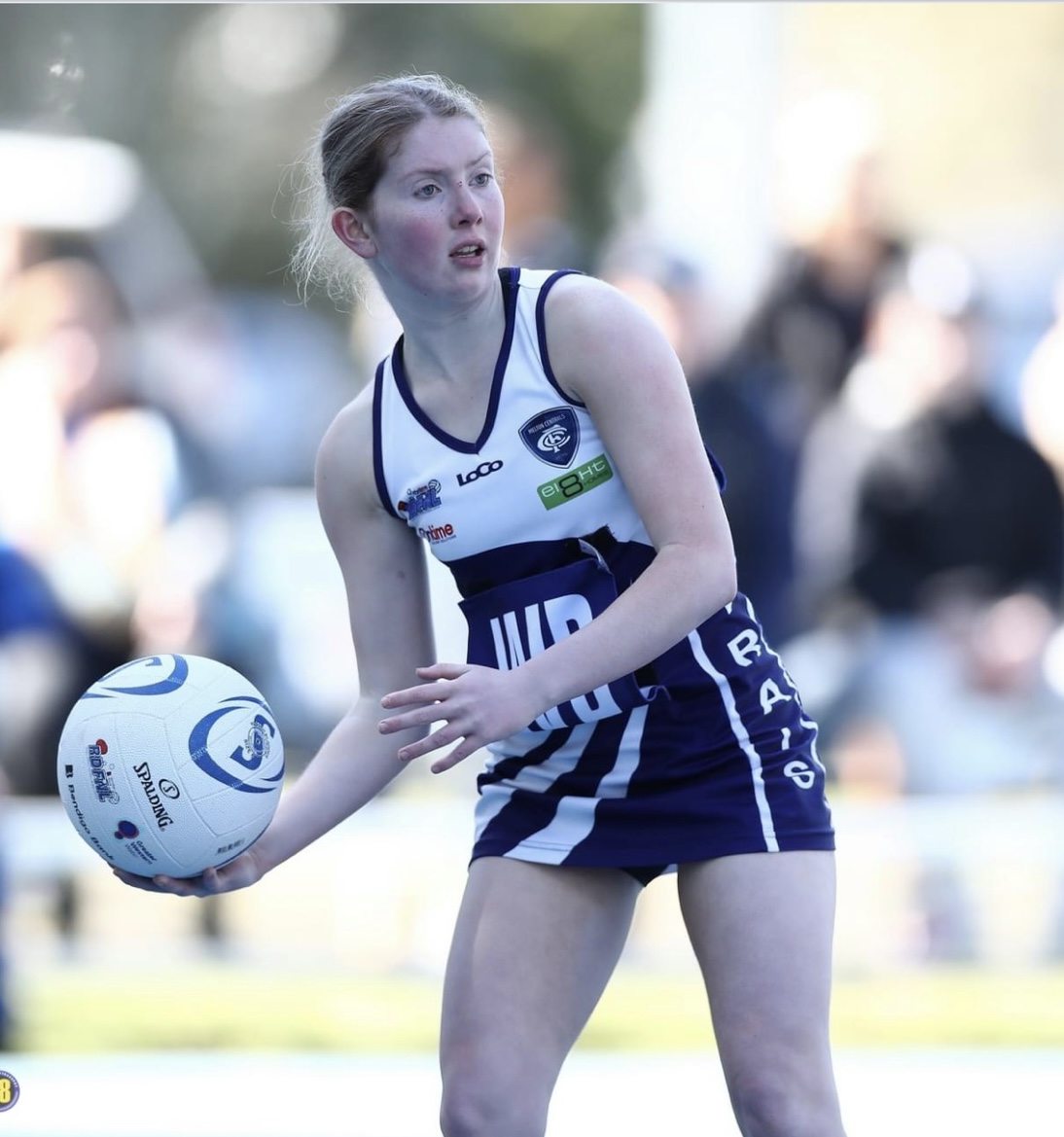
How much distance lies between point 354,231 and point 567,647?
0.78 meters

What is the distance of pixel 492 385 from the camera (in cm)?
276

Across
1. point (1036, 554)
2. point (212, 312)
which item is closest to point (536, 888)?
point (1036, 554)

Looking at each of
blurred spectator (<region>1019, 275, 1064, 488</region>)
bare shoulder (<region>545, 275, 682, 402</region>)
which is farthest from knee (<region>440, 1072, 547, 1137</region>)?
blurred spectator (<region>1019, 275, 1064, 488</region>)

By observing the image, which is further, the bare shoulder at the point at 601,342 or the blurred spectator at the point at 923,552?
the blurred spectator at the point at 923,552

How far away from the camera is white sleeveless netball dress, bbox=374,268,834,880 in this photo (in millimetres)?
2742

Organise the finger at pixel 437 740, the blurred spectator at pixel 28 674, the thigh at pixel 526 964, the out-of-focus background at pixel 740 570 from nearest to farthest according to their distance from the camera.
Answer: the finger at pixel 437 740 < the thigh at pixel 526 964 < the out-of-focus background at pixel 740 570 < the blurred spectator at pixel 28 674

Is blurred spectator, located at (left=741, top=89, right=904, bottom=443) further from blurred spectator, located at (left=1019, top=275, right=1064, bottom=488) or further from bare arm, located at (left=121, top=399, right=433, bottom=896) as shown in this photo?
bare arm, located at (left=121, top=399, right=433, bottom=896)

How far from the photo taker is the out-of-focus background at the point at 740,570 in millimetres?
5609

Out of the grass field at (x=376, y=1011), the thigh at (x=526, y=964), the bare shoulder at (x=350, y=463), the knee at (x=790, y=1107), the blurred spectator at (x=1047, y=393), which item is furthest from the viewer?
the blurred spectator at (x=1047, y=393)

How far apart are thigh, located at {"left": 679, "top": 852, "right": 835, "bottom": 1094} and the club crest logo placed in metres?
0.68

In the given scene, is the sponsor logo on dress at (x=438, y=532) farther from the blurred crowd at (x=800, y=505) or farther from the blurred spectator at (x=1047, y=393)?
the blurred spectator at (x=1047, y=393)

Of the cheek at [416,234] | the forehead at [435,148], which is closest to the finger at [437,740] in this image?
the cheek at [416,234]

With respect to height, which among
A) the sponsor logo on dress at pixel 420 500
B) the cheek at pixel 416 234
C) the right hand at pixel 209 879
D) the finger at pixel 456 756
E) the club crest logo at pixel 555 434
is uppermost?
the cheek at pixel 416 234

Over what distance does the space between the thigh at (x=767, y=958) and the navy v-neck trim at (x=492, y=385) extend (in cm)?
75
